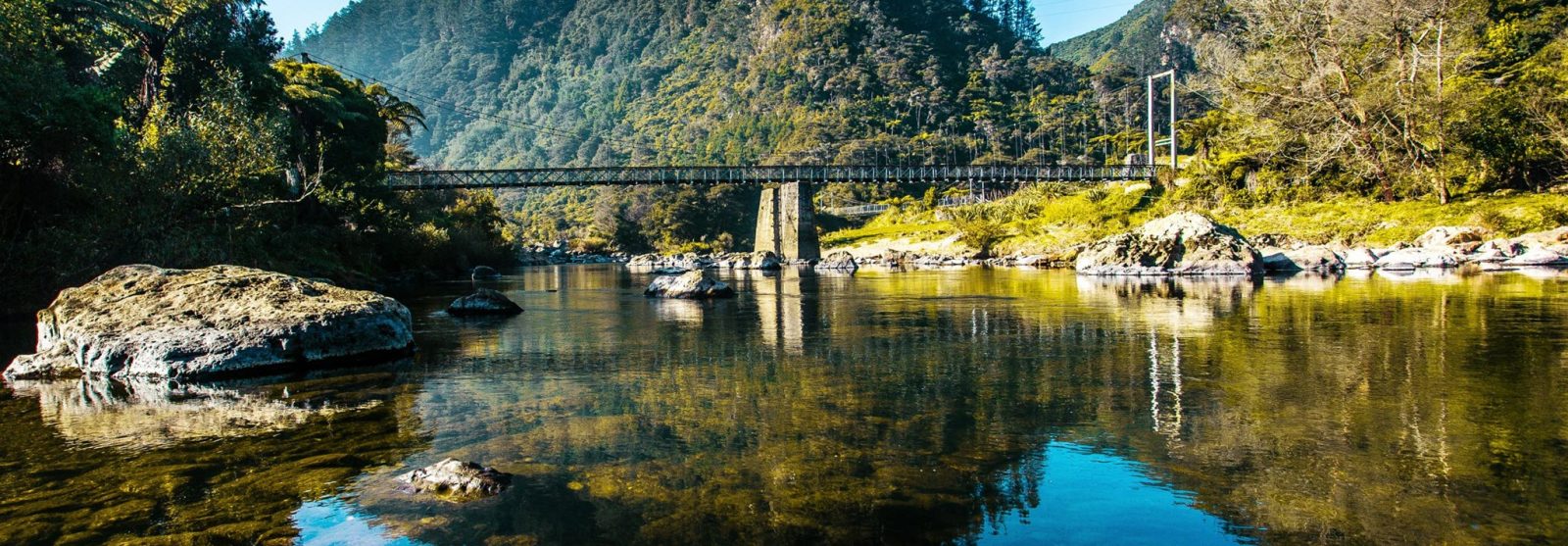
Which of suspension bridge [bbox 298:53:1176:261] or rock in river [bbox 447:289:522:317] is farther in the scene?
suspension bridge [bbox 298:53:1176:261]

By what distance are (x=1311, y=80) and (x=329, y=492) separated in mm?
52135

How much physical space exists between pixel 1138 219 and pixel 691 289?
5070 centimetres

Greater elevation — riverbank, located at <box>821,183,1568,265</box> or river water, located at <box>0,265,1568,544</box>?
riverbank, located at <box>821,183,1568,265</box>

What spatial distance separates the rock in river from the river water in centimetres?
706

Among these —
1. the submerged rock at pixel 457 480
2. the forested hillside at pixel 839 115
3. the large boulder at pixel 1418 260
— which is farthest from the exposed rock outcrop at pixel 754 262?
the submerged rock at pixel 457 480

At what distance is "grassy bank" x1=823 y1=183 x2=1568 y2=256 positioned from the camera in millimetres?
38716

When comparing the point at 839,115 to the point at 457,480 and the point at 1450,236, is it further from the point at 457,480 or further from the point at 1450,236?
the point at 457,480

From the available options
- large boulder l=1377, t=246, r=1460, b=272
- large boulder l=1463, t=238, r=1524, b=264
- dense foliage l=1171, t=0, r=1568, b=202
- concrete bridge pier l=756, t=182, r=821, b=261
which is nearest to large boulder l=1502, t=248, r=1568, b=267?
large boulder l=1463, t=238, r=1524, b=264

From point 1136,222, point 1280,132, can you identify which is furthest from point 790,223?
point 1280,132

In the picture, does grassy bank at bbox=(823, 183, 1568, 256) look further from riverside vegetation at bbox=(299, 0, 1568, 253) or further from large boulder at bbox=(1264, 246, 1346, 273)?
large boulder at bbox=(1264, 246, 1346, 273)

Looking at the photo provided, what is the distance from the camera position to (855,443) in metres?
7.05

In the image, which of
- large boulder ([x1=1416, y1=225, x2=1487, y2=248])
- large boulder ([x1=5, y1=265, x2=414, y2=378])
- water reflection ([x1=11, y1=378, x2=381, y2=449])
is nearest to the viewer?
water reflection ([x1=11, y1=378, x2=381, y2=449])

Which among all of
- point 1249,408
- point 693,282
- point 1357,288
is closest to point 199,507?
point 1249,408

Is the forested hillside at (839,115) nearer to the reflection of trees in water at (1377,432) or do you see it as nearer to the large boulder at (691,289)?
the large boulder at (691,289)
